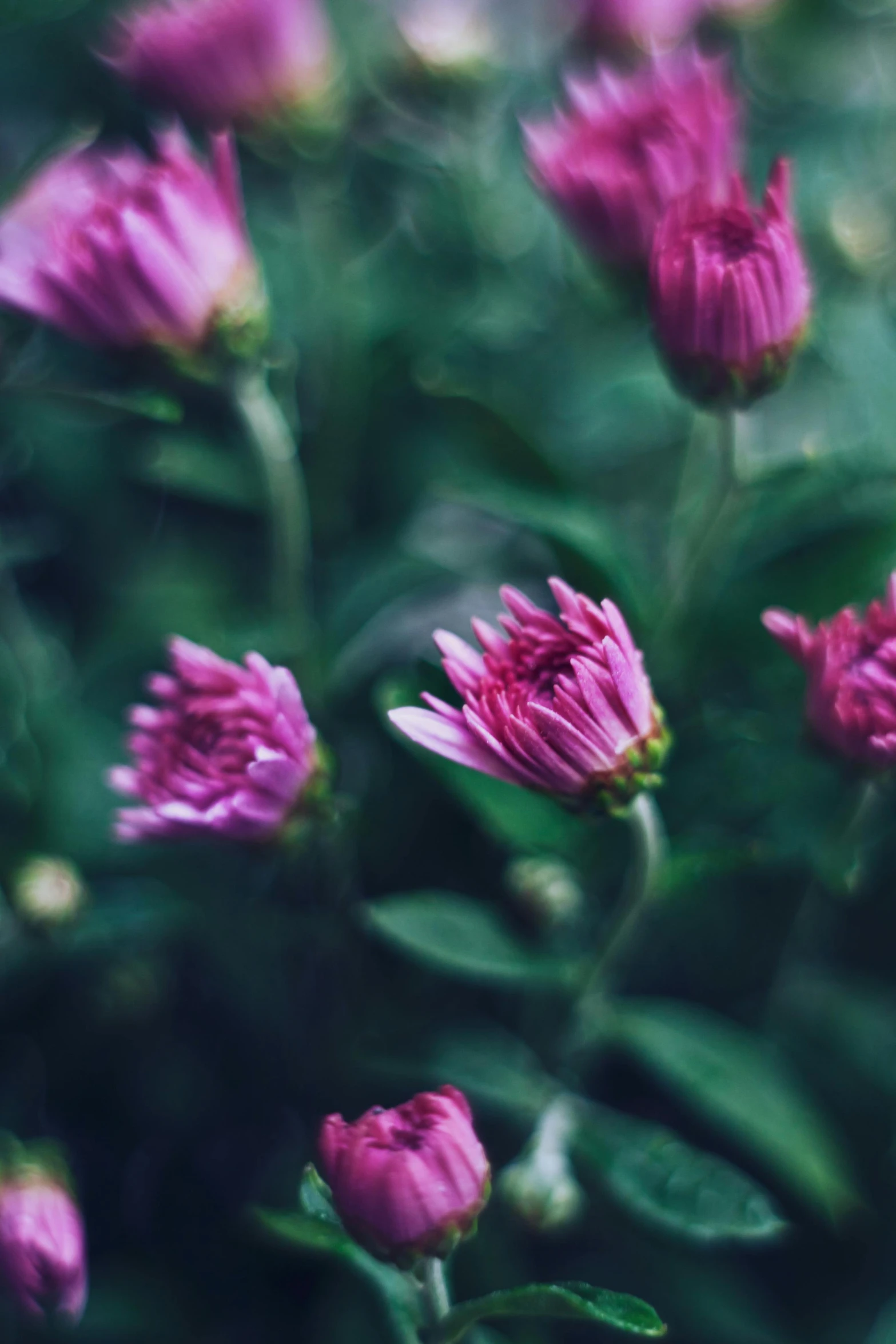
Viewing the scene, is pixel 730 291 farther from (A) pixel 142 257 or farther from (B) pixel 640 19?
(B) pixel 640 19

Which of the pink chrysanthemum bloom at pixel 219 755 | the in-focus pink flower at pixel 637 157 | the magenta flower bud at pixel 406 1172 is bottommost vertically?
the magenta flower bud at pixel 406 1172

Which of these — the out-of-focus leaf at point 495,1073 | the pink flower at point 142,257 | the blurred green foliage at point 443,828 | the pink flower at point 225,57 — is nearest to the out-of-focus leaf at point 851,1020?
the blurred green foliage at point 443,828

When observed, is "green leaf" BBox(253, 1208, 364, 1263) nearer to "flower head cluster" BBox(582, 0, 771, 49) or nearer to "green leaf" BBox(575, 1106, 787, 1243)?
"green leaf" BBox(575, 1106, 787, 1243)

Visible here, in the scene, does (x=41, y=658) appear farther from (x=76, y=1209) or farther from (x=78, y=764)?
(x=76, y=1209)

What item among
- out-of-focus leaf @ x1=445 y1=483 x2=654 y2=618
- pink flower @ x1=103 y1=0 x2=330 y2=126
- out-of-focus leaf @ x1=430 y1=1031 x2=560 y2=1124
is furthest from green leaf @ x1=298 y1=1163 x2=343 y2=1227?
pink flower @ x1=103 y1=0 x2=330 y2=126

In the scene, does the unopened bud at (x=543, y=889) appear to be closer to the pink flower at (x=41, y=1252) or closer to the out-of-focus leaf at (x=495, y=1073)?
the out-of-focus leaf at (x=495, y=1073)

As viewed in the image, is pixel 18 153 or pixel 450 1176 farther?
pixel 18 153

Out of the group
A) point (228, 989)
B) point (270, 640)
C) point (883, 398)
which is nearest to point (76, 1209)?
point (228, 989)
